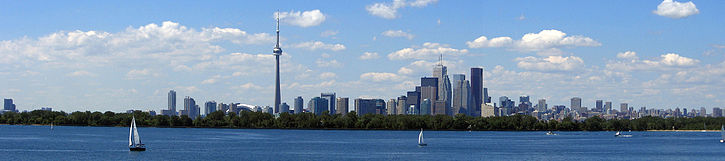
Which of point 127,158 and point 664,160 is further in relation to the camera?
point 664,160

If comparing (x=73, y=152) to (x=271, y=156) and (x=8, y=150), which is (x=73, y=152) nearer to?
(x=8, y=150)

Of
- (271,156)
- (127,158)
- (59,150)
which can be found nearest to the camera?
(127,158)

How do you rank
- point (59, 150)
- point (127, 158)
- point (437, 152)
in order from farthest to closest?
1. point (437, 152)
2. point (59, 150)
3. point (127, 158)

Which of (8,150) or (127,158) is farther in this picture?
(8,150)

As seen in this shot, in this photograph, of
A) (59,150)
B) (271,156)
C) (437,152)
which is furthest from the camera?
(437,152)

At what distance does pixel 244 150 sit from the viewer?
468ft

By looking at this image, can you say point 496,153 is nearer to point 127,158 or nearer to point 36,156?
point 127,158

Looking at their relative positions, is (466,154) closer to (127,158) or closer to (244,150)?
(244,150)

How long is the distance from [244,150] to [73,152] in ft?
82.6

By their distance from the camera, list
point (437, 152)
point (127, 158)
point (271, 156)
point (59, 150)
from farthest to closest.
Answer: point (437, 152) → point (59, 150) → point (271, 156) → point (127, 158)

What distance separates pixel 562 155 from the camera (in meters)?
139

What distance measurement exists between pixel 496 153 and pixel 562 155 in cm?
1018

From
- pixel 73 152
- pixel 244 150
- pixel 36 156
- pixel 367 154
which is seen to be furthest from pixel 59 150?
pixel 367 154

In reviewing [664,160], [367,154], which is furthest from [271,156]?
Result: [664,160]
